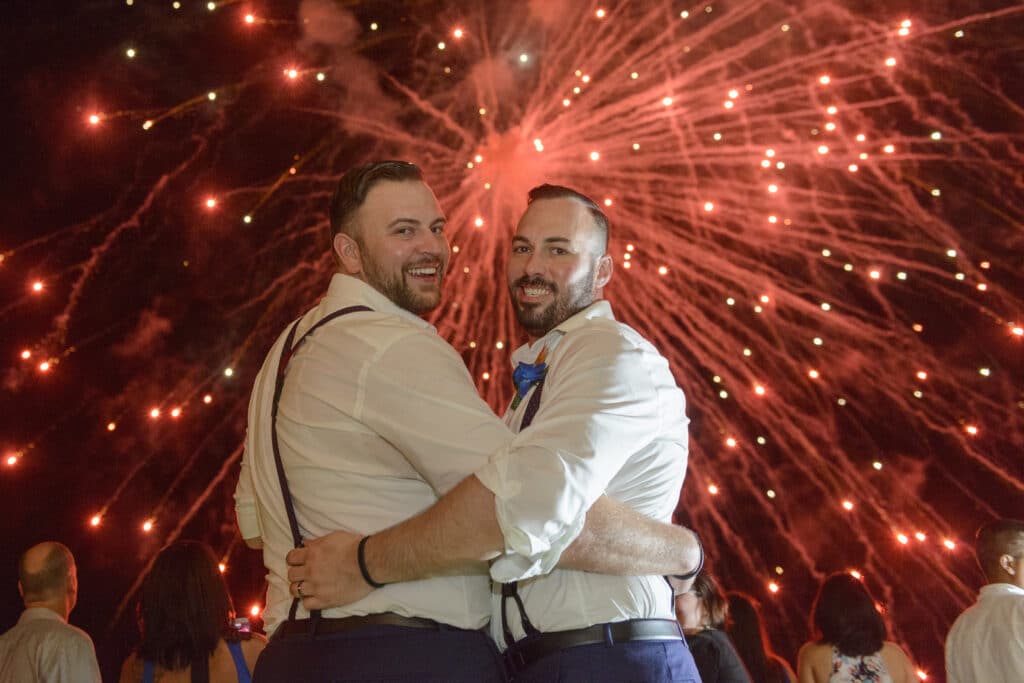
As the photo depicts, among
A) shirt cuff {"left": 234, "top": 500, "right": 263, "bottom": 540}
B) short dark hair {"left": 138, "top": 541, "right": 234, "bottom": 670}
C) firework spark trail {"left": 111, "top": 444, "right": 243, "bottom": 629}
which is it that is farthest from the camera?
firework spark trail {"left": 111, "top": 444, "right": 243, "bottom": 629}

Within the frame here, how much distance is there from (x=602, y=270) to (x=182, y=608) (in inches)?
86.1

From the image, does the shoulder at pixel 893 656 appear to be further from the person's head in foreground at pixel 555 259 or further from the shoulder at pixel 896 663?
the person's head in foreground at pixel 555 259

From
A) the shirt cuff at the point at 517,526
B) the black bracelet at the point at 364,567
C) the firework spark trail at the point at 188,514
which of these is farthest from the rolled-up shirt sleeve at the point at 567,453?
the firework spark trail at the point at 188,514

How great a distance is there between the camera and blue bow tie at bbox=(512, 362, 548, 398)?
2.30m

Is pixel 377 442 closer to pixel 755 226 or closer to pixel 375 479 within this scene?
pixel 375 479

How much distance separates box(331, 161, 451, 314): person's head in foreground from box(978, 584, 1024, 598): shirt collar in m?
3.31

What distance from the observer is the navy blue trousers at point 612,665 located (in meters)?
1.86

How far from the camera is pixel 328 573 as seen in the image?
176 centimetres

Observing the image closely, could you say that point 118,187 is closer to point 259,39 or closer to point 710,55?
point 259,39

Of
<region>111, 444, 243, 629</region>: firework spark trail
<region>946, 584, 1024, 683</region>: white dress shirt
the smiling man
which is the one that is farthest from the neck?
<region>946, 584, 1024, 683</region>: white dress shirt

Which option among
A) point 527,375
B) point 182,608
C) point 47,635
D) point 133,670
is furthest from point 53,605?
point 527,375

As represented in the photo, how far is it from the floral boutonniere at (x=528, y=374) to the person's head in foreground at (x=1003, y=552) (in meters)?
3.06

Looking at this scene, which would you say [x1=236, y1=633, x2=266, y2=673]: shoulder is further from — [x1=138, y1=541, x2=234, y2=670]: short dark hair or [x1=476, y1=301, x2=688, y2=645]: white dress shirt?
[x1=476, y1=301, x2=688, y2=645]: white dress shirt

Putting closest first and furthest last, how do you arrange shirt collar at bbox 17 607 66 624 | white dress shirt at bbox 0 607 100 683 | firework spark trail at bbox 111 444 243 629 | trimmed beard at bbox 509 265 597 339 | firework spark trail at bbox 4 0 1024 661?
trimmed beard at bbox 509 265 597 339, white dress shirt at bbox 0 607 100 683, shirt collar at bbox 17 607 66 624, firework spark trail at bbox 111 444 243 629, firework spark trail at bbox 4 0 1024 661
